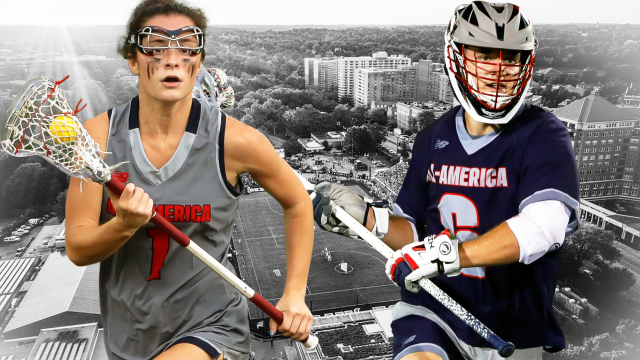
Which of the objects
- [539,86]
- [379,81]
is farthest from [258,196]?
[539,86]

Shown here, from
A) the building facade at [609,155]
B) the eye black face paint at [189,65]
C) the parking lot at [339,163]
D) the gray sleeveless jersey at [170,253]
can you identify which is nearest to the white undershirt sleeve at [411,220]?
the gray sleeveless jersey at [170,253]

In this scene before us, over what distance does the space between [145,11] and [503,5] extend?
62.9 inches

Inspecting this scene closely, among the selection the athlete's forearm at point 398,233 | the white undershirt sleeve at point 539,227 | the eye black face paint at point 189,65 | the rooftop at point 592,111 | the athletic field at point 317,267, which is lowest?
the athletic field at point 317,267

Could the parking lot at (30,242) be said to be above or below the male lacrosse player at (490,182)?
below

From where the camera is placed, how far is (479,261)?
2.14 m

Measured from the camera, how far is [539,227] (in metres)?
2.12

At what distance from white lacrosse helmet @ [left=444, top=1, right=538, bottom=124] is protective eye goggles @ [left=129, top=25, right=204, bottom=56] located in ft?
3.97

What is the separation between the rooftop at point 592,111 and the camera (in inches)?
748

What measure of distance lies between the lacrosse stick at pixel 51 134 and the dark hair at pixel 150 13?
40cm

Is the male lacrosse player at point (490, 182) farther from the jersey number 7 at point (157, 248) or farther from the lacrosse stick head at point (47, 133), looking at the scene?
the lacrosse stick head at point (47, 133)

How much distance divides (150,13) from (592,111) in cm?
2086

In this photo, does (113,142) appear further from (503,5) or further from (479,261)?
(503,5)

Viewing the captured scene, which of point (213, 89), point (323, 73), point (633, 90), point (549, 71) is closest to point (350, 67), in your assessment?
point (323, 73)

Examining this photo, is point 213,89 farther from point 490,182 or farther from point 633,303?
point 633,303
